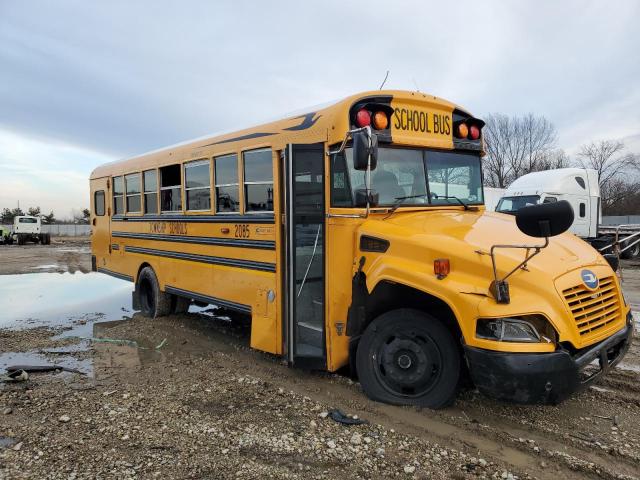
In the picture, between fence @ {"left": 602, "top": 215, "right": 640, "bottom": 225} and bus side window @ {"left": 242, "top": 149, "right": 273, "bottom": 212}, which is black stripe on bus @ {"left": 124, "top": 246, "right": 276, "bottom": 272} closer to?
bus side window @ {"left": 242, "top": 149, "right": 273, "bottom": 212}

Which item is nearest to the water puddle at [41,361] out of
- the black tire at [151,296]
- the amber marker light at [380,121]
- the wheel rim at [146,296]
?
the black tire at [151,296]

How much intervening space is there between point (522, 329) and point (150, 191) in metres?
5.74

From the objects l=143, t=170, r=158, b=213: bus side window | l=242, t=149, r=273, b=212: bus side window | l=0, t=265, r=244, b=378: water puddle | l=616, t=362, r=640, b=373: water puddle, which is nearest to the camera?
l=616, t=362, r=640, b=373: water puddle

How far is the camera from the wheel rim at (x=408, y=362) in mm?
3615

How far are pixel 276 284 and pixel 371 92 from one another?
200 centimetres

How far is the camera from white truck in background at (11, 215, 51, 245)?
32.5m

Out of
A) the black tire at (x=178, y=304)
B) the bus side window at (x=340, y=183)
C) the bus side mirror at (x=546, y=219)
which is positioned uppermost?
the bus side window at (x=340, y=183)

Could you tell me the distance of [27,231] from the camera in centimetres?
3275

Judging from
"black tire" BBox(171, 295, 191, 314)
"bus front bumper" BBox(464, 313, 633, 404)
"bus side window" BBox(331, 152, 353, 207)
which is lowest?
"black tire" BBox(171, 295, 191, 314)

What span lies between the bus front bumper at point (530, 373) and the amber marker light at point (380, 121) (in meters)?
1.98

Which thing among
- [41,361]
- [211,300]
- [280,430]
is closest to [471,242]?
[280,430]

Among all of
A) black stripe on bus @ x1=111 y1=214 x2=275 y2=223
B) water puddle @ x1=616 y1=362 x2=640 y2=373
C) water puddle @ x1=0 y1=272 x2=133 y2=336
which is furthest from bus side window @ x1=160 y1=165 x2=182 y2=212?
water puddle @ x1=616 y1=362 x2=640 y2=373

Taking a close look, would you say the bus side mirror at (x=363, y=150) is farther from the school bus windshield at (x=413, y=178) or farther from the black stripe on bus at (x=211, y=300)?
the black stripe on bus at (x=211, y=300)

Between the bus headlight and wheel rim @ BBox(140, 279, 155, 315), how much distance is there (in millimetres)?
5793
